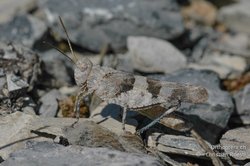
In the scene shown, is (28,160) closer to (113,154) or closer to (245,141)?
(113,154)

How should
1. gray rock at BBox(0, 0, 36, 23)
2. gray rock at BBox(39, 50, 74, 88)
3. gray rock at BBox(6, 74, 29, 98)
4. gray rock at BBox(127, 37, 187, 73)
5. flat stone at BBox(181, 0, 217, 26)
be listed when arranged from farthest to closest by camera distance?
flat stone at BBox(181, 0, 217, 26) < gray rock at BBox(0, 0, 36, 23) < gray rock at BBox(127, 37, 187, 73) < gray rock at BBox(39, 50, 74, 88) < gray rock at BBox(6, 74, 29, 98)

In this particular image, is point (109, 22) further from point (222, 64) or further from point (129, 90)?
point (129, 90)

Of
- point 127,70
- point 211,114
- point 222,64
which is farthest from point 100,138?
point 222,64

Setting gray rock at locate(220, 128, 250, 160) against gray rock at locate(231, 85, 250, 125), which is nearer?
gray rock at locate(220, 128, 250, 160)

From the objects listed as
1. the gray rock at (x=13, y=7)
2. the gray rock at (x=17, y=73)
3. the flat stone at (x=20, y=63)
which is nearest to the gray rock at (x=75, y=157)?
the gray rock at (x=17, y=73)

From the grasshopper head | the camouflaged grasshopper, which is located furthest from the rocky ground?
the grasshopper head

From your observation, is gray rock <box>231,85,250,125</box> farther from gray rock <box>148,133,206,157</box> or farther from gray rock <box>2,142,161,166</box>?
gray rock <box>2,142,161,166</box>
